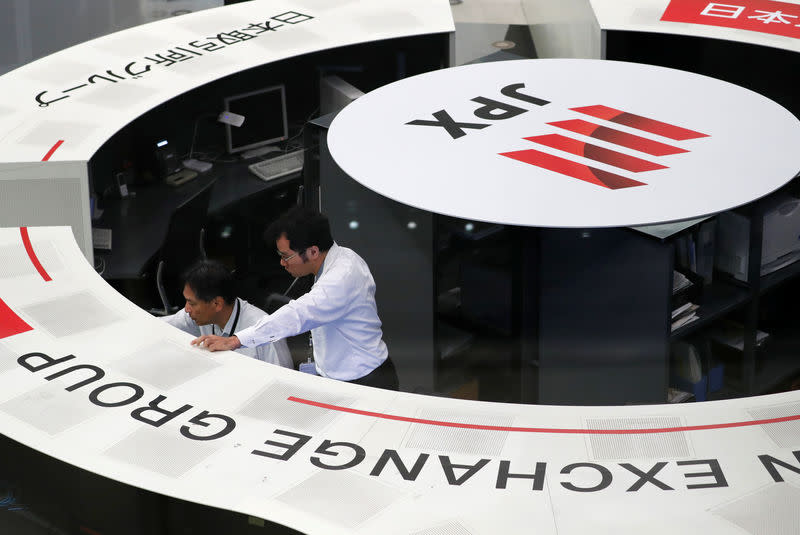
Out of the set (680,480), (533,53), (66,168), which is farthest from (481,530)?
(533,53)

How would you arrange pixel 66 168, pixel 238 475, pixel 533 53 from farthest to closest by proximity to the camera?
pixel 533 53 → pixel 66 168 → pixel 238 475

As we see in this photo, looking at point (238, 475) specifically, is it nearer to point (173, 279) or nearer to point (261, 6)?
point (173, 279)

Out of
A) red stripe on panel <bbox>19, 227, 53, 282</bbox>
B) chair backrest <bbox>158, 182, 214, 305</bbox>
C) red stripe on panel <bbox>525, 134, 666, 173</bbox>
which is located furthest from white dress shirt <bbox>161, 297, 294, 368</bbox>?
red stripe on panel <bbox>525, 134, 666, 173</bbox>

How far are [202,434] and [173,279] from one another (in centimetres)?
218

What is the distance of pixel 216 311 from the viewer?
161 inches

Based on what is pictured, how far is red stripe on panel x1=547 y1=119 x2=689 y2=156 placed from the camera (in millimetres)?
4996

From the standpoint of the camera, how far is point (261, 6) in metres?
7.11

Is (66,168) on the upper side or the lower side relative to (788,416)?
upper

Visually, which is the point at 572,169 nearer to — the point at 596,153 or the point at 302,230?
the point at 596,153

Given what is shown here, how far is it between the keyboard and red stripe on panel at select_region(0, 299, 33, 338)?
2460 millimetres

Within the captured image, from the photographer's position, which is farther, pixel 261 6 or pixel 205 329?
pixel 261 6

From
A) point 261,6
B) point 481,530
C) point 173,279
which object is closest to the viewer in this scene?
point 481,530

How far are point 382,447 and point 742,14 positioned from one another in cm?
448

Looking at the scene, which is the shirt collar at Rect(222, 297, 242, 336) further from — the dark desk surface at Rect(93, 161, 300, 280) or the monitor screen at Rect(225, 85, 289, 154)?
the monitor screen at Rect(225, 85, 289, 154)
